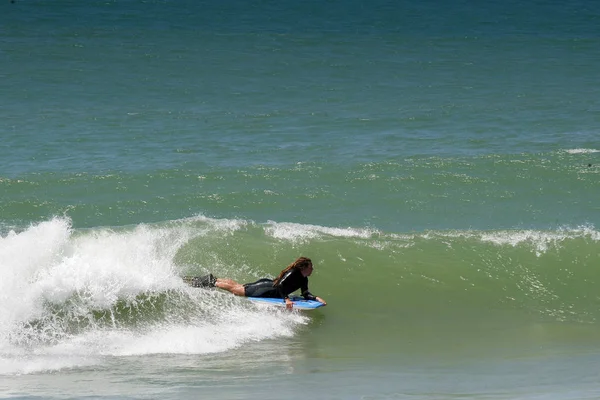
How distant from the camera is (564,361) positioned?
456 inches

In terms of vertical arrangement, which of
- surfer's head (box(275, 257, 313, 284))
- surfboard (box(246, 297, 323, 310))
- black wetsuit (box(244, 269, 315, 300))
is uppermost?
surfer's head (box(275, 257, 313, 284))

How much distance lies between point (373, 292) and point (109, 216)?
5.81 m

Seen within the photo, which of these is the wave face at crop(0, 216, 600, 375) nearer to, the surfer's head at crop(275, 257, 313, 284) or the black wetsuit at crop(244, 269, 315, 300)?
the black wetsuit at crop(244, 269, 315, 300)

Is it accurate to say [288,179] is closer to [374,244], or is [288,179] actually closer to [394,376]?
[374,244]

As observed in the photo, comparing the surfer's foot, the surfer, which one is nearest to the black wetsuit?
the surfer

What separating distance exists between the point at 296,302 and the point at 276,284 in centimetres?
36

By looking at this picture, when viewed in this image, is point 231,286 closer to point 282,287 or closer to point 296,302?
point 282,287

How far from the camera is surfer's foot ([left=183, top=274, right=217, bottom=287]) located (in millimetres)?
13656

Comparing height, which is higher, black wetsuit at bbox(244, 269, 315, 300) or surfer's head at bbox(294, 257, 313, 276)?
surfer's head at bbox(294, 257, 313, 276)

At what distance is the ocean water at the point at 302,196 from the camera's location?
11.7 metres

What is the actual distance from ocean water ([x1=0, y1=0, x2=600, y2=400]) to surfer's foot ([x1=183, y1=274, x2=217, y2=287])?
0.10 meters

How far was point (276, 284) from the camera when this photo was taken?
13.6 meters

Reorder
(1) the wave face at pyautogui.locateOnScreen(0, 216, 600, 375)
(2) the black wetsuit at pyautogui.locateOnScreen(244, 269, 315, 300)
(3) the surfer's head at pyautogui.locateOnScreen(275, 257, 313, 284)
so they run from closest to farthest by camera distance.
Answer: (1) the wave face at pyautogui.locateOnScreen(0, 216, 600, 375), (2) the black wetsuit at pyautogui.locateOnScreen(244, 269, 315, 300), (3) the surfer's head at pyautogui.locateOnScreen(275, 257, 313, 284)

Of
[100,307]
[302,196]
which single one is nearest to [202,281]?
[100,307]
